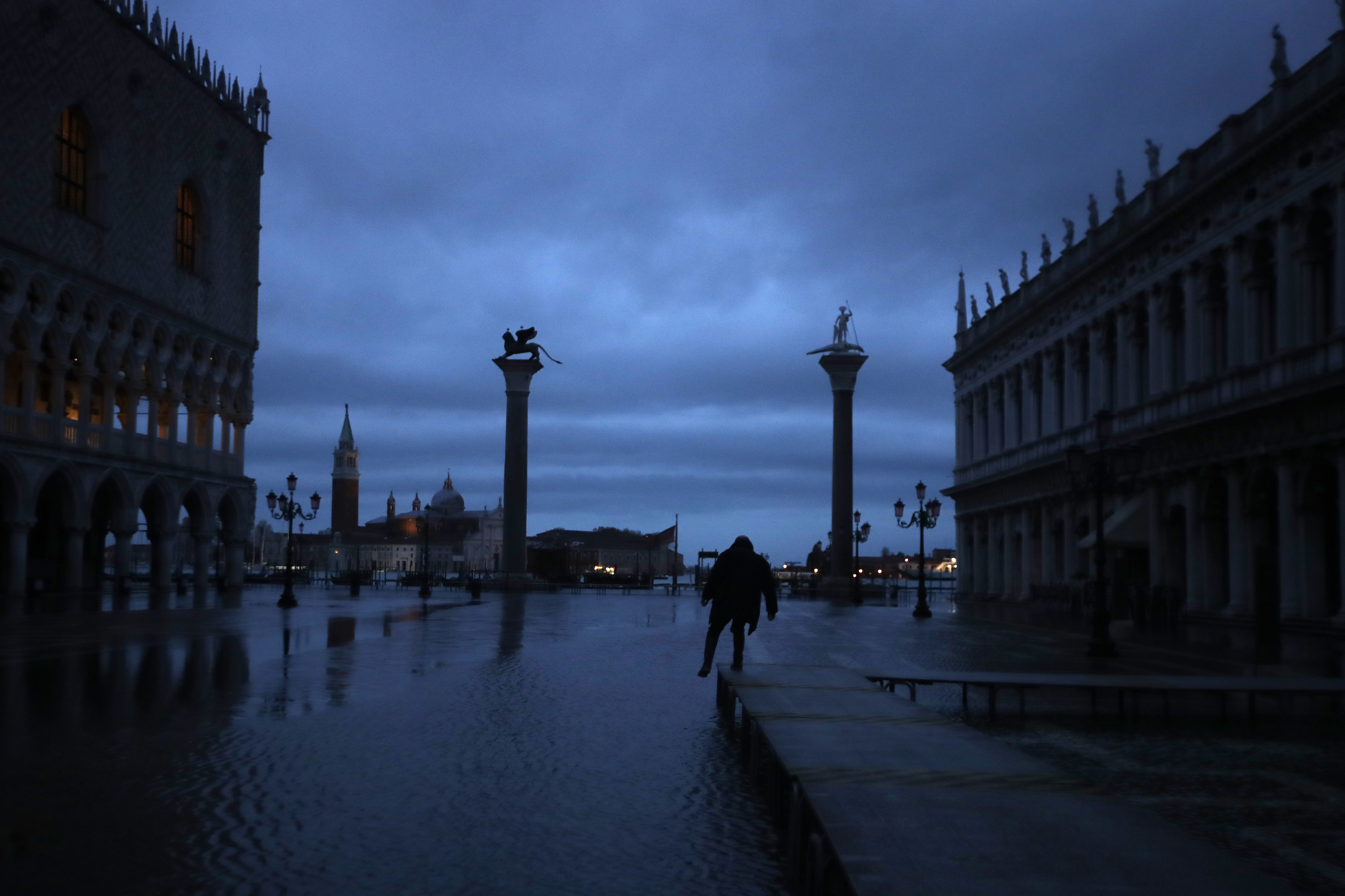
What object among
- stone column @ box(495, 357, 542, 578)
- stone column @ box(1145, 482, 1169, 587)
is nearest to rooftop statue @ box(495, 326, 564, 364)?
stone column @ box(495, 357, 542, 578)

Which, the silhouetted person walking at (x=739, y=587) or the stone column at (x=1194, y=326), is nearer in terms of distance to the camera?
the silhouetted person walking at (x=739, y=587)

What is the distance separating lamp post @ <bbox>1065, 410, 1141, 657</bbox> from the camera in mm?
20531

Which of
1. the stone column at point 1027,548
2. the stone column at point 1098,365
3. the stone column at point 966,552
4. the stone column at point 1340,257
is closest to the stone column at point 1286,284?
the stone column at point 1340,257

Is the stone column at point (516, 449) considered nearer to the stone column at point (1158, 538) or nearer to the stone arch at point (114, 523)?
the stone arch at point (114, 523)

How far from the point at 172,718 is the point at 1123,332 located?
3503 cm

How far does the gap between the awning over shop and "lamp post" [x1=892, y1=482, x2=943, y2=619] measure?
16.0ft

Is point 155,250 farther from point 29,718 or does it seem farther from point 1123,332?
point 29,718

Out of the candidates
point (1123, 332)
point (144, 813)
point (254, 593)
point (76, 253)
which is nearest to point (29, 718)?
point (144, 813)

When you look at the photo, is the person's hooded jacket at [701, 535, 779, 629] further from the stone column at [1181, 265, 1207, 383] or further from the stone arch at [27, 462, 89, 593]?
the stone arch at [27, 462, 89, 593]

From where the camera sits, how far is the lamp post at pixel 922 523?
38469mm

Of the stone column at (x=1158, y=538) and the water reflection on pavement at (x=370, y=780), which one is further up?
the stone column at (x=1158, y=538)

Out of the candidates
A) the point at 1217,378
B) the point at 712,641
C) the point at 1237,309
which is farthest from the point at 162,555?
the point at 712,641

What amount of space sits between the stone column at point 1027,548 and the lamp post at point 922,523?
13.4ft

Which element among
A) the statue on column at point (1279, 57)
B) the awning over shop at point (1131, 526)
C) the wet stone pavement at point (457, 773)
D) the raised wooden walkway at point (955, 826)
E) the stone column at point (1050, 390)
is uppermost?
the statue on column at point (1279, 57)
